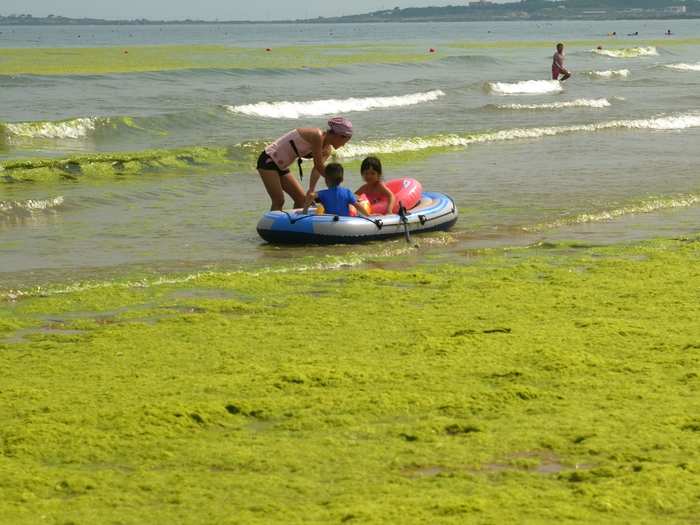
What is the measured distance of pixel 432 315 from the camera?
8.31m

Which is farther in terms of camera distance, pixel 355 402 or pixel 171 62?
pixel 171 62

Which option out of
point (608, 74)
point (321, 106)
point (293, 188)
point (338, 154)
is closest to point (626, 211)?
point (293, 188)

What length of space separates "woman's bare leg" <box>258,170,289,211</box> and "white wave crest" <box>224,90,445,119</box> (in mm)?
17175

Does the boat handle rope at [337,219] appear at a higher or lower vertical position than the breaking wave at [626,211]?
higher

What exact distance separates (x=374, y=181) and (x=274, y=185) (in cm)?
106

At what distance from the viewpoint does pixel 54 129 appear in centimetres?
2525

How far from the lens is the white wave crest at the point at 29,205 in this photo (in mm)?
14870

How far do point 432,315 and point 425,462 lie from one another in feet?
10.2

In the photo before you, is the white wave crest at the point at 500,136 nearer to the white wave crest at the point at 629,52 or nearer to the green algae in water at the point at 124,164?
the green algae in water at the point at 124,164

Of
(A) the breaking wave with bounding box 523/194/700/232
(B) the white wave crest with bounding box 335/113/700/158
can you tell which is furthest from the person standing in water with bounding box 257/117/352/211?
(B) the white wave crest with bounding box 335/113/700/158

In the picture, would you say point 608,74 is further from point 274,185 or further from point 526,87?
point 274,185

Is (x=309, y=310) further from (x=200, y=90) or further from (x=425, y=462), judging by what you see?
(x=200, y=90)

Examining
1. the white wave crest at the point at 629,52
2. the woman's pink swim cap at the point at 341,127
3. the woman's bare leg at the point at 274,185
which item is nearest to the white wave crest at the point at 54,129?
the woman's bare leg at the point at 274,185

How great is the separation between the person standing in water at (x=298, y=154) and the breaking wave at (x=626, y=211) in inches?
94.2
